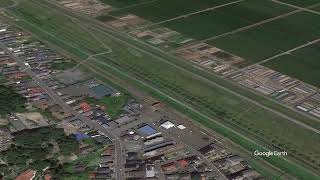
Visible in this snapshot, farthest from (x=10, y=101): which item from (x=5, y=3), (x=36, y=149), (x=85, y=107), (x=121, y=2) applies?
(x=5, y=3)

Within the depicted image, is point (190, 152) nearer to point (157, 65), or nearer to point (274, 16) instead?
point (157, 65)

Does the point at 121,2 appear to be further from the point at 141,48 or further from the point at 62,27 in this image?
Result: the point at 141,48

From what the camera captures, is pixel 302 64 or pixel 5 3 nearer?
pixel 302 64

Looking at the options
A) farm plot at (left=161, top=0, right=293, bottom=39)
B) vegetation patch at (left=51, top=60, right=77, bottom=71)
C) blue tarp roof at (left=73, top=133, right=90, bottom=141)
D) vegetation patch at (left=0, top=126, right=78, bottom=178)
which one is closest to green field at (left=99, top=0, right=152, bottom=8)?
farm plot at (left=161, top=0, right=293, bottom=39)

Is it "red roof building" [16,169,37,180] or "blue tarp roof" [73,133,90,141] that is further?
"blue tarp roof" [73,133,90,141]

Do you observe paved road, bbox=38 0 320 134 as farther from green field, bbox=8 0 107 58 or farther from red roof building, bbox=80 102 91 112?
red roof building, bbox=80 102 91 112

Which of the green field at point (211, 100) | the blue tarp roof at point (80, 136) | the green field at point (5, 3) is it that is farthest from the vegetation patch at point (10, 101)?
the green field at point (5, 3)
